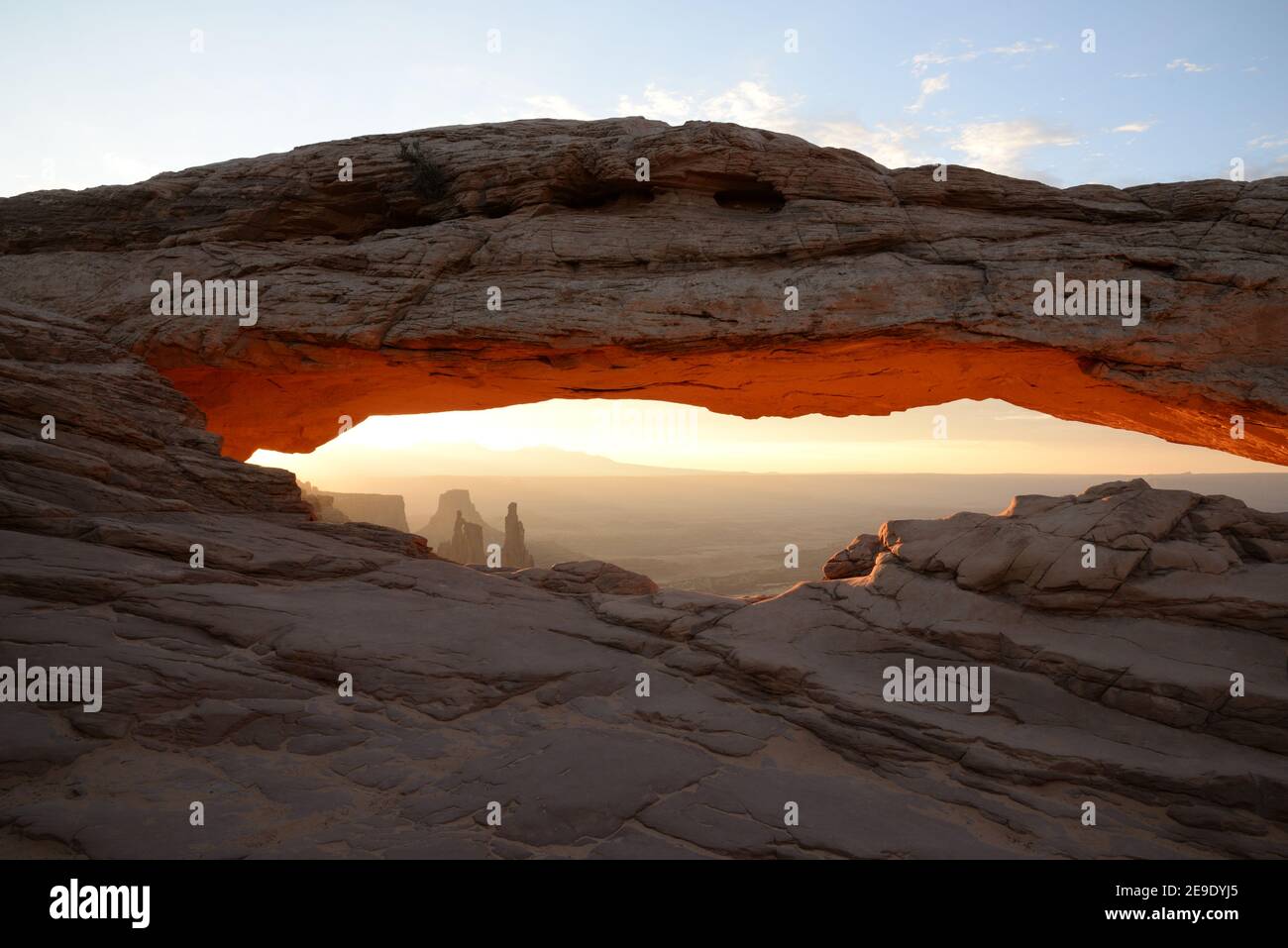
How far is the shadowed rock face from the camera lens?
594 inches

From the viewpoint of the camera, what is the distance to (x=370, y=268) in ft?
55.8

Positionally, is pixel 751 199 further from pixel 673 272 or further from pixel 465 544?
pixel 465 544

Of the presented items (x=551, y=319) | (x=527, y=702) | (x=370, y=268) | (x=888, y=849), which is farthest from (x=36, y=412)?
(x=888, y=849)

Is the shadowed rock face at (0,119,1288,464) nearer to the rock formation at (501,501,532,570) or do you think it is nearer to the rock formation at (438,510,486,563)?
the rock formation at (501,501,532,570)

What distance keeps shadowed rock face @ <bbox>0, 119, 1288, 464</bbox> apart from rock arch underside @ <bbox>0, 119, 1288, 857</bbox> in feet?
0.32

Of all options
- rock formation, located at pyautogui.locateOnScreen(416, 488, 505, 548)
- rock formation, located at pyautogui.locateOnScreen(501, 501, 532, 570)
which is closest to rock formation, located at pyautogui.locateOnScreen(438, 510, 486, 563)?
rock formation, located at pyautogui.locateOnScreen(501, 501, 532, 570)

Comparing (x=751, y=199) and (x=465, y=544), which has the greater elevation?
(x=751, y=199)

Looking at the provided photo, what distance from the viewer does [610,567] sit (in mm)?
15508

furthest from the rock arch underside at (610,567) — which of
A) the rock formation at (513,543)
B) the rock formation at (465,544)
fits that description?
the rock formation at (465,544)

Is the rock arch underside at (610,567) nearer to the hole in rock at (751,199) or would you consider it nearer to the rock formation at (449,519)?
the hole in rock at (751,199)

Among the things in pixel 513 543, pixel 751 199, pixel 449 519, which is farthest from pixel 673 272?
pixel 449 519

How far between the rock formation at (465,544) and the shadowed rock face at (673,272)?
47.4 metres

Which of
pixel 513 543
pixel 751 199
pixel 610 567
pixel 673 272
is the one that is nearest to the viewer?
pixel 610 567

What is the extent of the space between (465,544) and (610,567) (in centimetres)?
5278
